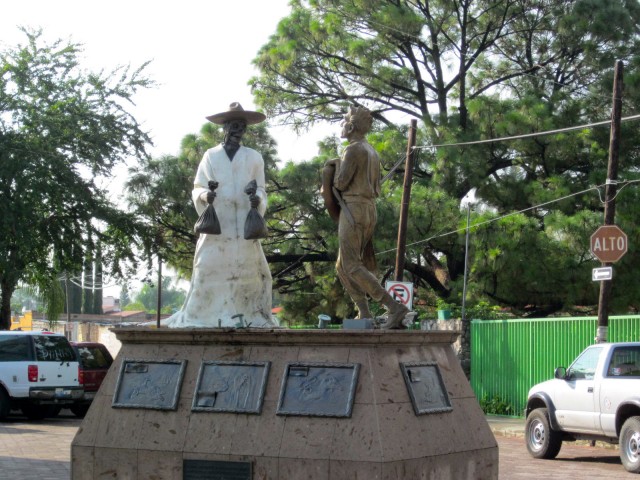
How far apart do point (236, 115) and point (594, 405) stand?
6.63m

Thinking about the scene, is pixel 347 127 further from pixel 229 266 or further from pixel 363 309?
pixel 229 266

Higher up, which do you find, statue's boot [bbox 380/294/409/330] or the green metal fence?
statue's boot [bbox 380/294/409/330]

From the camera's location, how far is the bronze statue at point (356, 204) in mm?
9656

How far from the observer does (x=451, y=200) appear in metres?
26.2

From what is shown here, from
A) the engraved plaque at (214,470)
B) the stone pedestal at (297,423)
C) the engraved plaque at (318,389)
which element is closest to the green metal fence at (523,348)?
the stone pedestal at (297,423)

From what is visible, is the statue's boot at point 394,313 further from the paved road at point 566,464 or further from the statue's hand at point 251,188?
the paved road at point 566,464

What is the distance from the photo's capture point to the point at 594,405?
14.6m

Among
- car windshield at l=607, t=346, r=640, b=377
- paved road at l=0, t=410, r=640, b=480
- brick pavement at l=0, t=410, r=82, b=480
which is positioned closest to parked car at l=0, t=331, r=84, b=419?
brick pavement at l=0, t=410, r=82, b=480

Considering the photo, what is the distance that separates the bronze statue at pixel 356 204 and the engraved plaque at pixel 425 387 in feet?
2.02

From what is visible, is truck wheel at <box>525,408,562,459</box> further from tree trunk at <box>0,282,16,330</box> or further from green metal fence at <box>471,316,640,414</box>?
tree trunk at <box>0,282,16,330</box>

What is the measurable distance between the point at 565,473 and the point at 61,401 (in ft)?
35.2

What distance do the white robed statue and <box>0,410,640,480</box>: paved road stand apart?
9.54 feet

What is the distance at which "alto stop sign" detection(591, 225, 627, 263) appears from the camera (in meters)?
18.3

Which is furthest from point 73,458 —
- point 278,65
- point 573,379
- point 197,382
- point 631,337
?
point 278,65
